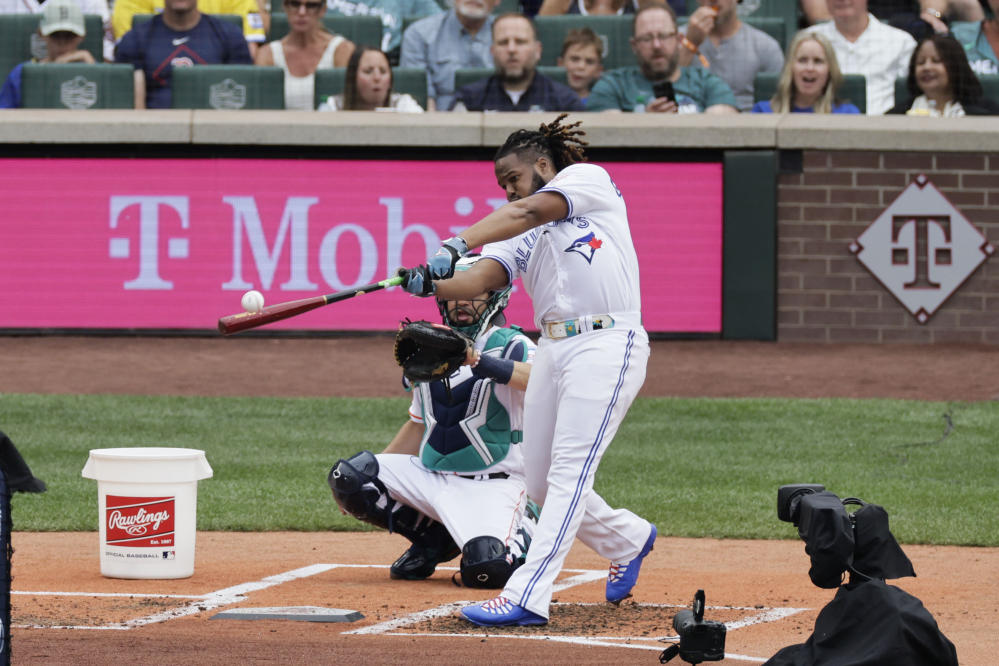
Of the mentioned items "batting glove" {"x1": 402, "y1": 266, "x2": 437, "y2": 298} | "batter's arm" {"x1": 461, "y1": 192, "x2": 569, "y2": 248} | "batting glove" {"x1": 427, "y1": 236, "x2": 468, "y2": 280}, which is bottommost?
"batting glove" {"x1": 402, "y1": 266, "x2": 437, "y2": 298}

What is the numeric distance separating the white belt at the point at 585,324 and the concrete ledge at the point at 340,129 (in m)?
7.90

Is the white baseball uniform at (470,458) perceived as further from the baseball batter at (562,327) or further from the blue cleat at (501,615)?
the blue cleat at (501,615)

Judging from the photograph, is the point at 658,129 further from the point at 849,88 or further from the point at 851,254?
the point at 851,254

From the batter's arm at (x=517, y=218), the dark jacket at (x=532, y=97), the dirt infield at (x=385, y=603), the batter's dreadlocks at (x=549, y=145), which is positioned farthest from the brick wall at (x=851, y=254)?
the batter's arm at (x=517, y=218)

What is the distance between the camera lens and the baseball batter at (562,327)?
5.50 meters

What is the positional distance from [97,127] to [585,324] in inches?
349

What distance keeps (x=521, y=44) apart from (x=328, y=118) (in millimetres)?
1803

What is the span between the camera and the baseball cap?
13.6 meters

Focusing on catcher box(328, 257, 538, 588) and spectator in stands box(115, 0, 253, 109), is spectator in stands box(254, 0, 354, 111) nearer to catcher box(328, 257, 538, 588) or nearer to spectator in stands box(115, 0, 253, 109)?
spectator in stands box(115, 0, 253, 109)

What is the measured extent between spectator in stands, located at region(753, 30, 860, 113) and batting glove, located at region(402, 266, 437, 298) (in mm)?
8391

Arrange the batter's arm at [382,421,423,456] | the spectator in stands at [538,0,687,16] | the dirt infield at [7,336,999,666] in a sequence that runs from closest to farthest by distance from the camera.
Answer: the dirt infield at [7,336,999,666]
the batter's arm at [382,421,423,456]
the spectator in stands at [538,0,687,16]

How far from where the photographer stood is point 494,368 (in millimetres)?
6094

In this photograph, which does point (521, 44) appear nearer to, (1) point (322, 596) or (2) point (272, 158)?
(2) point (272, 158)

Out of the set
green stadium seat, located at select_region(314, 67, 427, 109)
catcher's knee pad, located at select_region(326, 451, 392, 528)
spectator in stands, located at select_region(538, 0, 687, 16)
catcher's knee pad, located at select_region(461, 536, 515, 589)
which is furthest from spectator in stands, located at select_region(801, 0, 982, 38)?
catcher's knee pad, located at select_region(461, 536, 515, 589)
